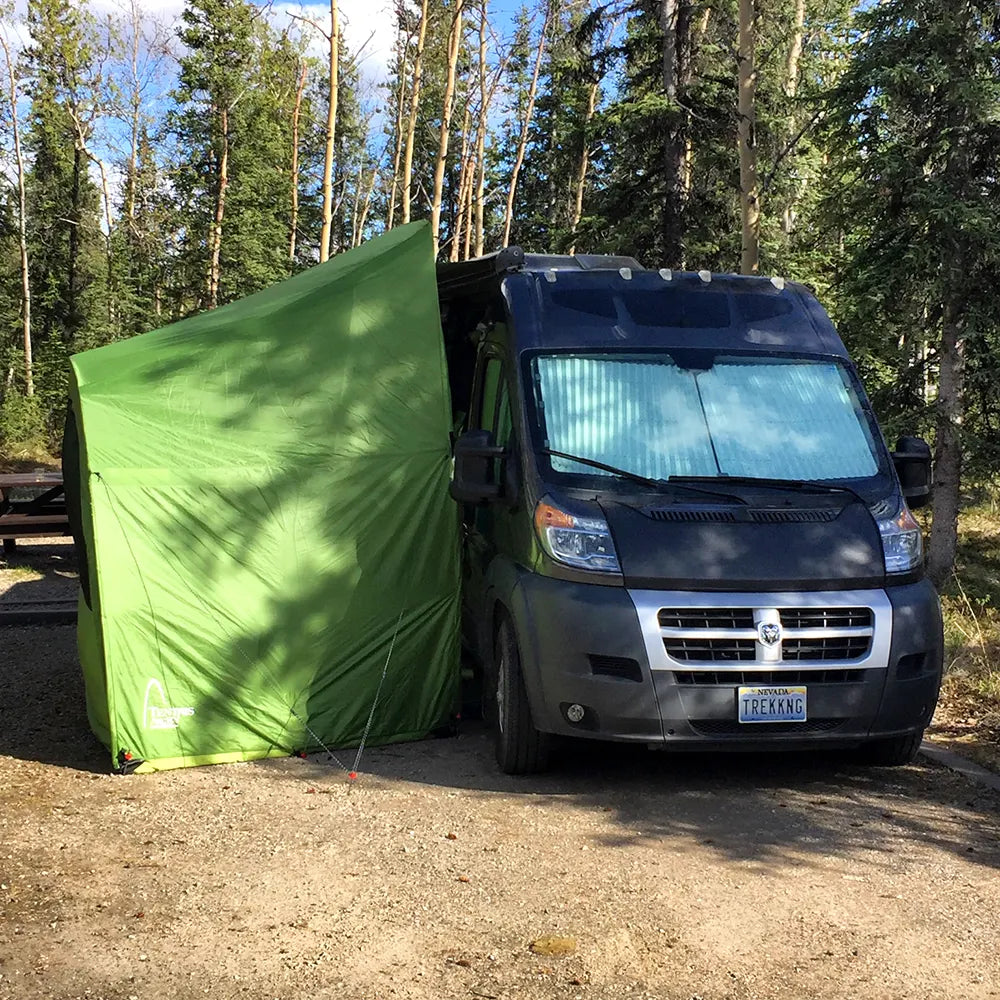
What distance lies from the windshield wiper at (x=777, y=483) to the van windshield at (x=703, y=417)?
0.04 m

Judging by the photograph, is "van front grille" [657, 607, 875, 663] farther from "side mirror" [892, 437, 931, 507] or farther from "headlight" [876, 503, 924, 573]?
"side mirror" [892, 437, 931, 507]

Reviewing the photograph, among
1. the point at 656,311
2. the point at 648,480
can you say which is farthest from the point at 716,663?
the point at 656,311

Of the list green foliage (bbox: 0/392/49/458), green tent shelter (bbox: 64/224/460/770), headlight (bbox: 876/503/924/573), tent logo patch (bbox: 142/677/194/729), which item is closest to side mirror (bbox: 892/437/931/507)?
headlight (bbox: 876/503/924/573)

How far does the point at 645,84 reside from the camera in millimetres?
25312

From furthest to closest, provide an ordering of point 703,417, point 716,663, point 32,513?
1. point 32,513
2. point 703,417
3. point 716,663

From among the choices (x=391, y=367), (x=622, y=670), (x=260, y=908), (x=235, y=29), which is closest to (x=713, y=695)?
(x=622, y=670)

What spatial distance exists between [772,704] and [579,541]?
1.23 meters

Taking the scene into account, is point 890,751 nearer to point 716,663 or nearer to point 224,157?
point 716,663

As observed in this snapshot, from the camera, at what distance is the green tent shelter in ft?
19.9

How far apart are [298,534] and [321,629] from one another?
22.4 inches

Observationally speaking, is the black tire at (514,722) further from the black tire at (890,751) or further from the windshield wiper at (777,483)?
the black tire at (890,751)

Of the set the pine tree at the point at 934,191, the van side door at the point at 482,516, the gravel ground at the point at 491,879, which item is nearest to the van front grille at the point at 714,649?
the gravel ground at the point at 491,879

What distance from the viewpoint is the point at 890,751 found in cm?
611

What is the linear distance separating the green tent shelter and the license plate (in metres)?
Answer: 2.03
